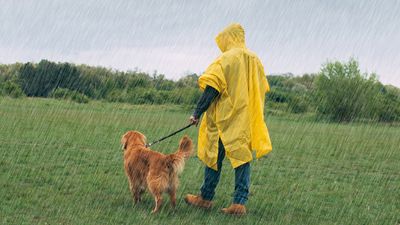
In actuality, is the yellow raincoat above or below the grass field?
above

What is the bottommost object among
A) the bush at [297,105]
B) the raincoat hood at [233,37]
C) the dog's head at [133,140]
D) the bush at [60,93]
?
the bush at [60,93]

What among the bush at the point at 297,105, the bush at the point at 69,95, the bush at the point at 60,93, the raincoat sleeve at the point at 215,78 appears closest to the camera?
the raincoat sleeve at the point at 215,78

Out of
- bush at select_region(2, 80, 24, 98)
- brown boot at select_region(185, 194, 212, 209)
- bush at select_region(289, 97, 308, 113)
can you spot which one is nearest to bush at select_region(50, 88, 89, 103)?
bush at select_region(2, 80, 24, 98)

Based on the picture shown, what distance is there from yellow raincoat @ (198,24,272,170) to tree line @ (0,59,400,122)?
34.6m

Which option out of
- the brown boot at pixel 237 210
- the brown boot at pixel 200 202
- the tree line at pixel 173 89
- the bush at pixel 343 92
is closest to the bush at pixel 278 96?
the tree line at pixel 173 89

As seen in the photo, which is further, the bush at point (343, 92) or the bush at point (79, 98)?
the bush at point (343, 92)

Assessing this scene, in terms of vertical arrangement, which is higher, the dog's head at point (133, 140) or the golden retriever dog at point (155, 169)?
the dog's head at point (133, 140)

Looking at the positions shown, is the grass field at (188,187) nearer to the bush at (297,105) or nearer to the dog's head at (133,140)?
the dog's head at (133,140)

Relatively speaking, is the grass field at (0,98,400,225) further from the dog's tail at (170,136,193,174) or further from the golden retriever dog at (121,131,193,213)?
the dog's tail at (170,136,193,174)

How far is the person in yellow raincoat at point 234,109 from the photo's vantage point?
6.26m

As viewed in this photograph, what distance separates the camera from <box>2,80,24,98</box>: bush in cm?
4159

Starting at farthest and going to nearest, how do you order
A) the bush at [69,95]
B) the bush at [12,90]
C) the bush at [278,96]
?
the bush at [278,96] → the bush at [69,95] → the bush at [12,90]

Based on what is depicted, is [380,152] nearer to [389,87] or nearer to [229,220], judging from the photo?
[229,220]

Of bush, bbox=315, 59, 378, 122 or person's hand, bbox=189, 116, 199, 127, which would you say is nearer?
person's hand, bbox=189, 116, 199, 127
